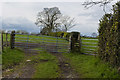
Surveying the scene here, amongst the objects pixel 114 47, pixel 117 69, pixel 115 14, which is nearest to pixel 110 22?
pixel 115 14

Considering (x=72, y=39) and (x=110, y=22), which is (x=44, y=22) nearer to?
(x=72, y=39)

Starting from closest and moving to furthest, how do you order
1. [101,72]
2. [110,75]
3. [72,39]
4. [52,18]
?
[110,75]
[101,72]
[72,39]
[52,18]

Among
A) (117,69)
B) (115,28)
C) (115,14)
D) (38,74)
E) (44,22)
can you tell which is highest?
(44,22)

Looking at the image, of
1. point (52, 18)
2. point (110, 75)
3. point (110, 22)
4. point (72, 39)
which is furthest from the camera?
point (52, 18)

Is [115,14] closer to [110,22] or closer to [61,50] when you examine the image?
[110,22]

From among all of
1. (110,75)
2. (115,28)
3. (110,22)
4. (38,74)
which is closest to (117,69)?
(110,75)

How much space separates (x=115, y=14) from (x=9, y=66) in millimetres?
6102

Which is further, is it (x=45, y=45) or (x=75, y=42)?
(x=45, y=45)

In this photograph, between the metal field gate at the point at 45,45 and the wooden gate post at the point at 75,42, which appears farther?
the metal field gate at the point at 45,45

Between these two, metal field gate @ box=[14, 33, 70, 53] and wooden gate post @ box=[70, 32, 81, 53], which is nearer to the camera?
wooden gate post @ box=[70, 32, 81, 53]

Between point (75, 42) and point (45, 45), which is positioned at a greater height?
point (75, 42)

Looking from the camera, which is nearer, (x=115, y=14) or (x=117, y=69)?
(x=117, y=69)

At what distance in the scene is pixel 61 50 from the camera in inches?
487

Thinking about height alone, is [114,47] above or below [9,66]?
above
